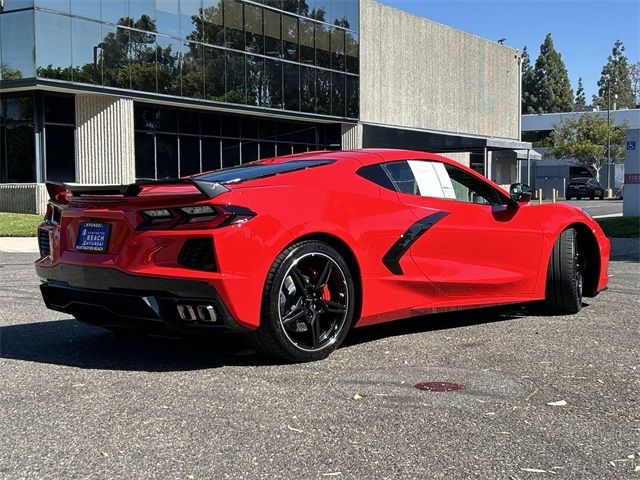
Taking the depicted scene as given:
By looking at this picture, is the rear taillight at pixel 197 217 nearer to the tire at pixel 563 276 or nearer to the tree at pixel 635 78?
the tire at pixel 563 276

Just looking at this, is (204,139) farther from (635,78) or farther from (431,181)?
(635,78)

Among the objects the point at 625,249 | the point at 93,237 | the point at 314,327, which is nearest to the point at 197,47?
the point at 625,249

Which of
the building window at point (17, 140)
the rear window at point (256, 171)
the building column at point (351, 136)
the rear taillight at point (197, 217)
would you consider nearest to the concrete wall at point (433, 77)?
the building column at point (351, 136)

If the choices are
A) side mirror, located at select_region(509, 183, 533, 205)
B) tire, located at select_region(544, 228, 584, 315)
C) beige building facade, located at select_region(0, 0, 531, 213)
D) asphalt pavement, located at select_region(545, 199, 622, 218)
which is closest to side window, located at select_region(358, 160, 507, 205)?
side mirror, located at select_region(509, 183, 533, 205)

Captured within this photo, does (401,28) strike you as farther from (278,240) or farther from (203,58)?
(278,240)

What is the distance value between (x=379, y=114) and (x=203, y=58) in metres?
11.3

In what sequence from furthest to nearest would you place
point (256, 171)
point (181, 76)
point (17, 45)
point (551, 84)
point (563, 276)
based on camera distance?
point (551, 84), point (181, 76), point (17, 45), point (563, 276), point (256, 171)

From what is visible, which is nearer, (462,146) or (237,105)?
(237,105)

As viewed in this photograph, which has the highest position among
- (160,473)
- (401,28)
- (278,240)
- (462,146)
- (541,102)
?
(541,102)

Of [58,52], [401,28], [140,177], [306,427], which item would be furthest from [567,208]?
[401,28]

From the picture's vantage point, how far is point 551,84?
110875mm

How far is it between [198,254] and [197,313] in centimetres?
36

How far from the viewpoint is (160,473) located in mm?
2932

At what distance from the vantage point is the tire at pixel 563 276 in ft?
20.9
